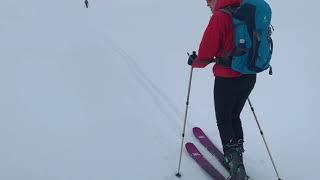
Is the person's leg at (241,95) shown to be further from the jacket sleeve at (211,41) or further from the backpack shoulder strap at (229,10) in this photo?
the backpack shoulder strap at (229,10)

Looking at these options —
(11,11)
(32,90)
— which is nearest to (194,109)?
(32,90)

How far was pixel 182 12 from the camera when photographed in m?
14.9

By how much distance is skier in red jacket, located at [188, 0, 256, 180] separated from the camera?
451cm

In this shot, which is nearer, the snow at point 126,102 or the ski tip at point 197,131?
the snow at point 126,102

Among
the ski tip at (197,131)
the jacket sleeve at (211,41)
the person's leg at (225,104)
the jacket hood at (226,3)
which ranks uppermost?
the jacket hood at (226,3)

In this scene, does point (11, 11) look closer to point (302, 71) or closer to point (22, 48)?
point (22, 48)

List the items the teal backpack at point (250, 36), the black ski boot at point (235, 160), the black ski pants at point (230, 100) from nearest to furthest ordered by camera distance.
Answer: the teal backpack at point (250, 36) < the black ski pants at point (230, 100) < the black ski boot at point (235, 160)

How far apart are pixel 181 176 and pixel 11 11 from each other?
1026cm

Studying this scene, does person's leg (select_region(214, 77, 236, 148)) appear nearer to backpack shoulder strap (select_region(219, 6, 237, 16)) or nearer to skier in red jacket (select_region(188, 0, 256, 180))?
skier in red jacket (select_region(188, 0, 256, 180))

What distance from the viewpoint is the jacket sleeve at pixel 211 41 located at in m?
4.49

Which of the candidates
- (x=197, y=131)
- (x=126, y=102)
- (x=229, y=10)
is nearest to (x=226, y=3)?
(x=229, y=10)

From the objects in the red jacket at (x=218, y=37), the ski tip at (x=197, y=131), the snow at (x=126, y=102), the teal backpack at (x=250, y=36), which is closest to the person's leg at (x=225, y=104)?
the red jacket at (x=218, y=37)

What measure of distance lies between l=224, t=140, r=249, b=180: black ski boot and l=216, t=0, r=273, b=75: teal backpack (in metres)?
1.01

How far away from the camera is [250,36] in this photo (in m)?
4.48
